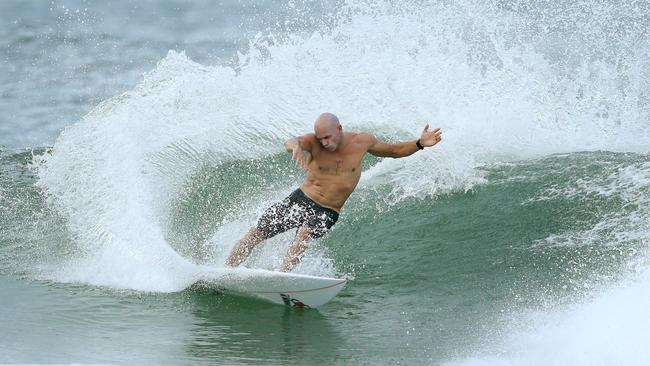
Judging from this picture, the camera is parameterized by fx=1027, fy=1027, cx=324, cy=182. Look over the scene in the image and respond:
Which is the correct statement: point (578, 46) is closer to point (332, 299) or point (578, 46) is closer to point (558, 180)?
point (558, 180)

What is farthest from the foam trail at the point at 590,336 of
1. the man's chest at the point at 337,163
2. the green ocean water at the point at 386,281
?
the man's chest at the point at 337,163

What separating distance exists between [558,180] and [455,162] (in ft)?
3.52

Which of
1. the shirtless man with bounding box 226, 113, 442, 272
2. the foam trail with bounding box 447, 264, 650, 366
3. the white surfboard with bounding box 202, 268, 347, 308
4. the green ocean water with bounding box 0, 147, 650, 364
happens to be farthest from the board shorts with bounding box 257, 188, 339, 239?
the foam trail with bounding box 447, 264, 650, 366

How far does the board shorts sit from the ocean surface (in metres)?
0.56

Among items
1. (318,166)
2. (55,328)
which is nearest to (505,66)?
(318,166)

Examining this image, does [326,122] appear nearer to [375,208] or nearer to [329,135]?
[329,135]

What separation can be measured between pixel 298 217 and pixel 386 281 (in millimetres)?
962

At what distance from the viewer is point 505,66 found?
42.3 feet

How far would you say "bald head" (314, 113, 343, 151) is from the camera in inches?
300

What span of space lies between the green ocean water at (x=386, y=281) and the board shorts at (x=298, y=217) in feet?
1.91

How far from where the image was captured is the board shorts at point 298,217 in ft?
26.2

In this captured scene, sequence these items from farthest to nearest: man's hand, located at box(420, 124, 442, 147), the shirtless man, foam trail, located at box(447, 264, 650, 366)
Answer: the shirtless man < man's hand, located at box(420, 124, 442, 147) < foam trail, located at box(447, 264, 650, 366)

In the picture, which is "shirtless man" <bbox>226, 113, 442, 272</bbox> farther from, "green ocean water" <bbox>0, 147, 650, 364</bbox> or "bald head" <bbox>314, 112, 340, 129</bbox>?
"green ocean water" <bbox>0, 147, 650, 364</bbox>

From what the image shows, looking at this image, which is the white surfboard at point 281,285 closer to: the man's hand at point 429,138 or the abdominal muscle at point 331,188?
the abdominal muscle at point 331,188
